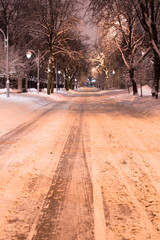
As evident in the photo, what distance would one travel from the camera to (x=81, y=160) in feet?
17.6

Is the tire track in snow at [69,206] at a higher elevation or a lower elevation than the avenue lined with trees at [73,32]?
lower

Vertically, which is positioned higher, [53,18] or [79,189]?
[53,18]

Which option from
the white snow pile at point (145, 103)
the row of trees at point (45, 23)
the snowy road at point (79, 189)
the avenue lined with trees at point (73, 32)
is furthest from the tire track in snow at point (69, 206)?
the row of trees at point (45, 23)

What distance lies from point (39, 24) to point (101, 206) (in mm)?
32775

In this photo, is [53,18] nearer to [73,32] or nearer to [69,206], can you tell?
[73,32]

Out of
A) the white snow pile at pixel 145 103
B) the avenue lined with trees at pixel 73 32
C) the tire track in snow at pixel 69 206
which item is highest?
the avenue lined with trees at pixel 73 32

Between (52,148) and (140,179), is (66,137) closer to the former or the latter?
(52,148)

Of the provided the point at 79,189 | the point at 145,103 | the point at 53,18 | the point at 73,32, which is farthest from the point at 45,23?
the point at 79,189

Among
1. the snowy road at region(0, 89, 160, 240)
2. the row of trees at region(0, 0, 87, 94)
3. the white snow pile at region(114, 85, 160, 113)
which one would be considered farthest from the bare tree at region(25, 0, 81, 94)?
the snowy road at region(0, 89, 160, 240)

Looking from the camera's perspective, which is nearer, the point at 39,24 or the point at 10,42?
the point at 39,24

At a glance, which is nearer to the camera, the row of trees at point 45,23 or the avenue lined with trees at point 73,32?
the avenue lined with trees at point 73,32

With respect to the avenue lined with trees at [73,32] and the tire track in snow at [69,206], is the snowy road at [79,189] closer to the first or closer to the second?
the tire track in snow at [69,206]

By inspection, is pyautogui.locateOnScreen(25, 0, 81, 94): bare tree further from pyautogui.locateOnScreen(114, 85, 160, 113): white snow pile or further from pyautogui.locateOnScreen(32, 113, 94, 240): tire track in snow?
pyautogui.locateOnScreen(32, 113, 94, 240): tire track in snow

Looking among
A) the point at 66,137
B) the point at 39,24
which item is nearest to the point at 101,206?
the point at 66,137
